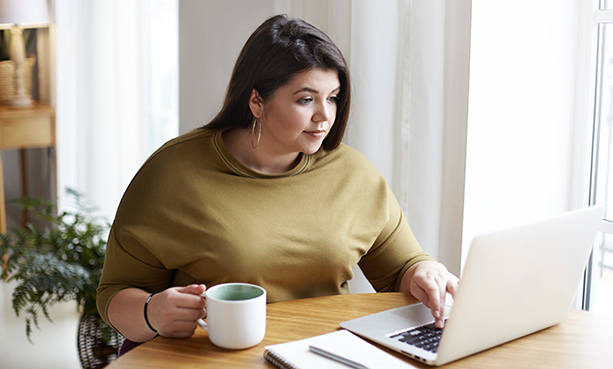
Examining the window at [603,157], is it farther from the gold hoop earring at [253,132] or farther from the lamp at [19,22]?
the lamp at [19,22]

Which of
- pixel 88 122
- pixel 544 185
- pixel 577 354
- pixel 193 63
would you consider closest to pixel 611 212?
pixel 544 185

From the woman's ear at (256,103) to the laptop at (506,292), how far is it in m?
0.51

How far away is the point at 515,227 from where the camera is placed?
0.85 m

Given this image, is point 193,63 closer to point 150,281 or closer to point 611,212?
point 150,281

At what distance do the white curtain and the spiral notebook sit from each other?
227 cm

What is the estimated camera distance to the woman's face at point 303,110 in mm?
1305

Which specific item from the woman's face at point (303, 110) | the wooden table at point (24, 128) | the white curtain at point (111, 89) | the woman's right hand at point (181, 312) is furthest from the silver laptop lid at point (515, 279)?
the wooden table at point (24, 128)

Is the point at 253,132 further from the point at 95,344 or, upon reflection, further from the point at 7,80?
the point at 7,80

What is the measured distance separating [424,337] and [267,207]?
0.44 metres

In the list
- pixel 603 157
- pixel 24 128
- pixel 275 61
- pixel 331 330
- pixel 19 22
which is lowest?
pixel 331 330

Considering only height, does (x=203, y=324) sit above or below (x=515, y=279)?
below

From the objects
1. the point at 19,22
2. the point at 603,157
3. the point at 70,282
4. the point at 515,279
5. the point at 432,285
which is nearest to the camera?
the point at 515,279

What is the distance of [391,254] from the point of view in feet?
4.70

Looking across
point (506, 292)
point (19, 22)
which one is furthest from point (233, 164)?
point (19, 22)
